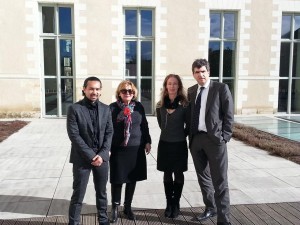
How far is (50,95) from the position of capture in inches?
507

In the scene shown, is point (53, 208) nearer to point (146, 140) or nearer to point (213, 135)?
point (146, 140)

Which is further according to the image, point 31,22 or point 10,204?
point 31,22

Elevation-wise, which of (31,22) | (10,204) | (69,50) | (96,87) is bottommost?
(10,204)

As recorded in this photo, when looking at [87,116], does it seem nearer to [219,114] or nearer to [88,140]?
[88,140]

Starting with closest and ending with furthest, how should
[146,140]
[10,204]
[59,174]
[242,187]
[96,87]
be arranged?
[96,87]
[146,140]
[10,204]
[242,187]
[59,174]

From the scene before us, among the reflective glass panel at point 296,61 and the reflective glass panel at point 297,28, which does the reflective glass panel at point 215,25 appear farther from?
the reflective glass panel at point 296,61

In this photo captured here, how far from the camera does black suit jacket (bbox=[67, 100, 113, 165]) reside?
3.18 m

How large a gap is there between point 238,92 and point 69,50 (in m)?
7.35

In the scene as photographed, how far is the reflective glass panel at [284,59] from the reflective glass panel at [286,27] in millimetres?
401

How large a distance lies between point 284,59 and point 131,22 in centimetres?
713

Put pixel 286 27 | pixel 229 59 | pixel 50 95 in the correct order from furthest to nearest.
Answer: pixel 286 27 → pixel 229 59 → pixel 50 95

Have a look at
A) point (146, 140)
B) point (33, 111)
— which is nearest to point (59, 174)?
point (146, 140)

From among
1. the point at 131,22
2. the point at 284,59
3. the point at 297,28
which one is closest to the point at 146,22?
the point at 131,22

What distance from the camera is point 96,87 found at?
10.7 feet
